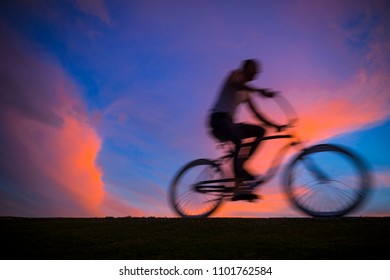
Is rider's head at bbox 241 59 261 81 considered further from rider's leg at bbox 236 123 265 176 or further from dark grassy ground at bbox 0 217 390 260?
dark grassy ground at bbox 0 217 390 260

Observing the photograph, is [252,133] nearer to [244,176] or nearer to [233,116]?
[233,116]

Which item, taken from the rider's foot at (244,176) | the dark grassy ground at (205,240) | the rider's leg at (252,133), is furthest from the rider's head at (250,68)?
the dark grassy ground at (205,240)

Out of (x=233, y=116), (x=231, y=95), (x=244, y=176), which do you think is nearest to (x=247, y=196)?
(x=244, y=176)

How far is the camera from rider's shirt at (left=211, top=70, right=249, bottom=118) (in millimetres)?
6438

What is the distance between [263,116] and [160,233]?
9.25 feet

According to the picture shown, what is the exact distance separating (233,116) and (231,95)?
384 millimetres

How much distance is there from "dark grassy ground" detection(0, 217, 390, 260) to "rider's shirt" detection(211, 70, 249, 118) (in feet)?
6.84

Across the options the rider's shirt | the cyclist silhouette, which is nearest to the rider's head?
the cyclist silhouette

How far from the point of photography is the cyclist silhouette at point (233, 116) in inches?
255

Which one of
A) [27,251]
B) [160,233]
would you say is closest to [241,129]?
[160,233]

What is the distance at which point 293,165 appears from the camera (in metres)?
6.44

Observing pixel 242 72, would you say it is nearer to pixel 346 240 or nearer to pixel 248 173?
pixel 248 173

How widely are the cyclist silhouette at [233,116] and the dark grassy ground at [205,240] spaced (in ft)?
3.27
